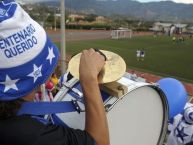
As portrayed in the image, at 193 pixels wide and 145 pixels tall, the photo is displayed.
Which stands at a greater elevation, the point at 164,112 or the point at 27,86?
the point at 27,86

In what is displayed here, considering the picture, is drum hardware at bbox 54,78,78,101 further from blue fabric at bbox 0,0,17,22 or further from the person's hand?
blue fabric at bbox 0,0,17,22

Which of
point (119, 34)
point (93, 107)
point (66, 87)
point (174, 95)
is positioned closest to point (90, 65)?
point (93, 107)

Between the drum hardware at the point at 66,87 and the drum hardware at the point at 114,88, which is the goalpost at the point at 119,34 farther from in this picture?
the drum hardware at the point at 114,88

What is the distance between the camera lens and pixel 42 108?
62.3 inches

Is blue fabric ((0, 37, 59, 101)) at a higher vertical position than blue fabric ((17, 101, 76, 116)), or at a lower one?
higher

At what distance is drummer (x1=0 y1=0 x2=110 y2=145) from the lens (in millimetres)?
1428

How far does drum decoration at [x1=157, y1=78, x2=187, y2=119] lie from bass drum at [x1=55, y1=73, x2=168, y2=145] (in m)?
0.29

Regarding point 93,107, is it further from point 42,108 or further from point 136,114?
point 136,114

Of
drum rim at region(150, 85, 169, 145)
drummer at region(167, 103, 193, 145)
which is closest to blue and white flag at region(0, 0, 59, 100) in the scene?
drum rim at region(150, 85, 169, 145)

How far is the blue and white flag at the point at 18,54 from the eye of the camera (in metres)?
1.43

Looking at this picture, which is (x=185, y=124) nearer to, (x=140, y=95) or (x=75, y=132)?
(x=140, y=95)

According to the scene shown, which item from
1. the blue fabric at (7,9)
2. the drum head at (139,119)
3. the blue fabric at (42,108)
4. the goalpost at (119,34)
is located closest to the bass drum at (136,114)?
the drum head at (139,119)

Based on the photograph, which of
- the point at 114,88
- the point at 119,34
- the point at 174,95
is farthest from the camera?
the point at 119,34

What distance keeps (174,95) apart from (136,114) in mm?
549
